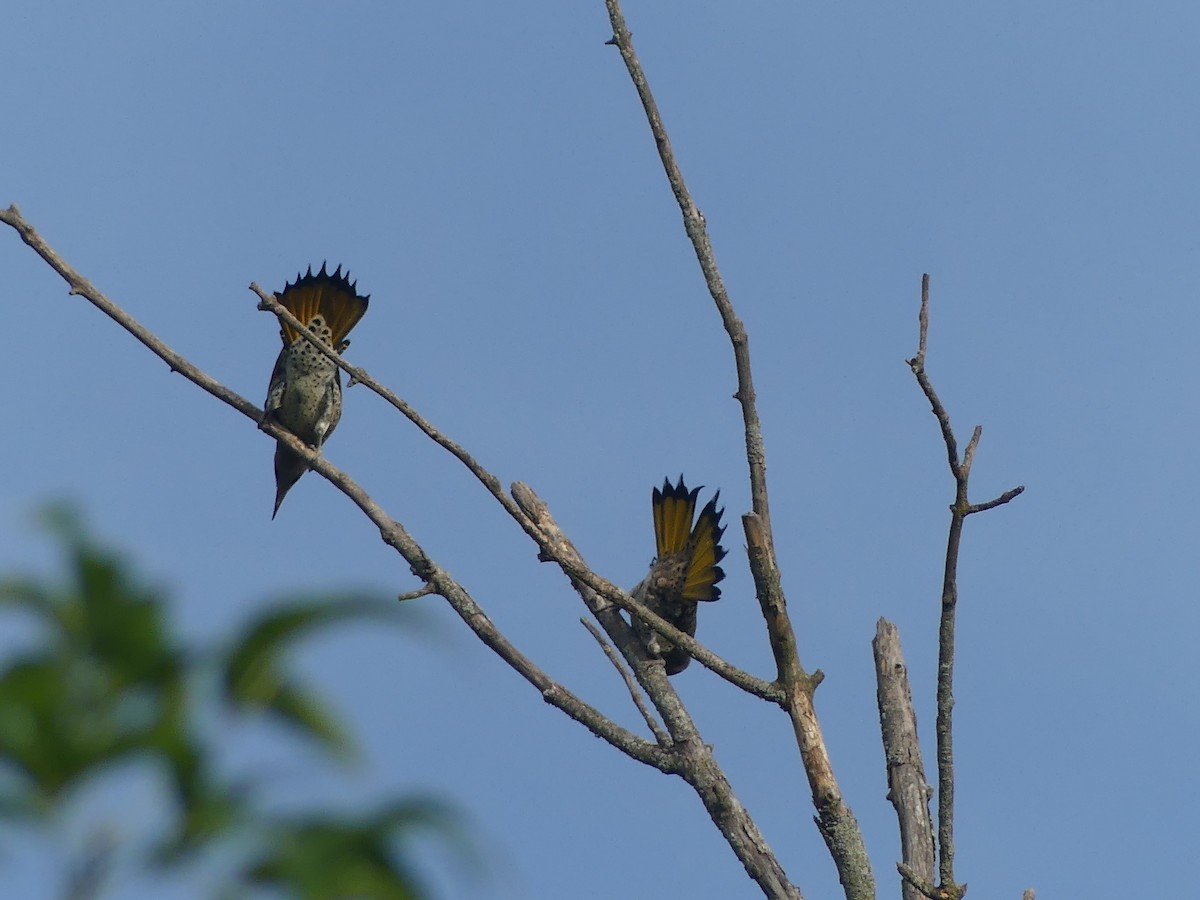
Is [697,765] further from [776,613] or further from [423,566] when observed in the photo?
→ [423,566]

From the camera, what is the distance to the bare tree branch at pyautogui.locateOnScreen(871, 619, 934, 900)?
591 centimetres

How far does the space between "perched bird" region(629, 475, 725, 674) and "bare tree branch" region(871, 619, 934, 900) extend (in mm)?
2420

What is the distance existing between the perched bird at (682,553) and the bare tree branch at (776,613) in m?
3.22

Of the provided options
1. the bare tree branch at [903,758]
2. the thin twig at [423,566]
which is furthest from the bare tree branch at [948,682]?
the thin twig at [423,566]

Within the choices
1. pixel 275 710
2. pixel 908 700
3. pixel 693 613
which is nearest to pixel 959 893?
pixel 908 700

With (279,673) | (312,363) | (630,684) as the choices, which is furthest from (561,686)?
(279,673)

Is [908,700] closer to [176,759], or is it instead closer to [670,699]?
[670,699]

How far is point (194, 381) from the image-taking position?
6.92 metres

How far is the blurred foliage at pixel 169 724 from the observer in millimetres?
1748

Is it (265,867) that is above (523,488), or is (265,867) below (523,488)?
below

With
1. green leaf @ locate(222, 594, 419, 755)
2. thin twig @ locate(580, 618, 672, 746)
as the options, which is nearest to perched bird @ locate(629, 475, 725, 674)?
thin twig @ locate(580, 618, 672, 746)

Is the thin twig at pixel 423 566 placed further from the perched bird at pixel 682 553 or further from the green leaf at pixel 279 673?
the green leaf at pixel 279 673

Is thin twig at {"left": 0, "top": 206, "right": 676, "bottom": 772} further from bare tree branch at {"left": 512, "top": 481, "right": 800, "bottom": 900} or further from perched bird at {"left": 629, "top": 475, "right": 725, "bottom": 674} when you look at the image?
perched bird at {"left": 629, "top": 475, "right": 725, "bottom": 674}

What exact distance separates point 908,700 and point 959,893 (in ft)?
4.32
